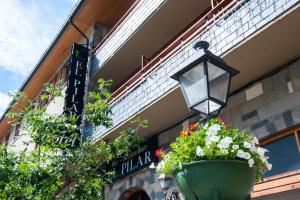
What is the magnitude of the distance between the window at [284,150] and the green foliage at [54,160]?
2383mm

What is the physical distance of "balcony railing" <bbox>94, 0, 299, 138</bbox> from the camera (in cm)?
577

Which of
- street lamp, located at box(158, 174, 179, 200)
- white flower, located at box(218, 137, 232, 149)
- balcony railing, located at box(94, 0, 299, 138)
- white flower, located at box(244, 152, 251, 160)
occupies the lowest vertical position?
white flower, located at box(244, 152, 251, 160)

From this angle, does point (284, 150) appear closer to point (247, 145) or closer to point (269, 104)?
point (269, 104)

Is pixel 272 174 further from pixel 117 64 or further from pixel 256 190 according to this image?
pixel 117 64

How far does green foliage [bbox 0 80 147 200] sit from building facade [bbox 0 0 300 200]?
79 cm

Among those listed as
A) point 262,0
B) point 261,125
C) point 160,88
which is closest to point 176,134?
point 160,88

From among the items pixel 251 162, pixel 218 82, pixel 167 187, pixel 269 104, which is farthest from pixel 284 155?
pixel 251 162

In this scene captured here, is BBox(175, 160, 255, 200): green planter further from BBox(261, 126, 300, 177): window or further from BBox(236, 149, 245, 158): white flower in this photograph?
BBox(261, 126, 300, 177): window

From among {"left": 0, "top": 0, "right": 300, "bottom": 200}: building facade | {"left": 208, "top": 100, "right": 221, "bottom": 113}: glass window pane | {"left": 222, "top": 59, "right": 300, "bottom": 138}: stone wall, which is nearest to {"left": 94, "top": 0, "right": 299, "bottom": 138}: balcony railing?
{"left": 0, "top": 0, "right": 300, "bottom": 200}: building facade

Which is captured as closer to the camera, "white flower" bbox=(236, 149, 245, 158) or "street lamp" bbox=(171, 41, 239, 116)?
"white flower" bbox=(236, 149, 245, 158)

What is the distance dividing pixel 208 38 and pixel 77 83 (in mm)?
6062

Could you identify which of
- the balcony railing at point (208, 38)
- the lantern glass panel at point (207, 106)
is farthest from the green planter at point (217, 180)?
the balcony railing at point (208, 38)

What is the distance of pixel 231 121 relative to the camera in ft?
23.2

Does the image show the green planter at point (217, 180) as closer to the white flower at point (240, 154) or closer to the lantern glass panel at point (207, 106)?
the white flower at point (240, 154)
